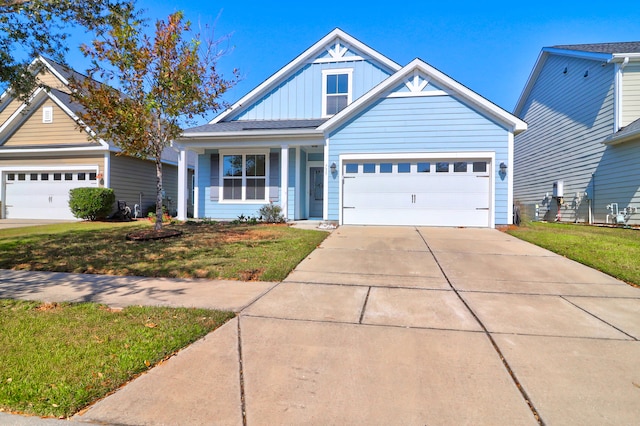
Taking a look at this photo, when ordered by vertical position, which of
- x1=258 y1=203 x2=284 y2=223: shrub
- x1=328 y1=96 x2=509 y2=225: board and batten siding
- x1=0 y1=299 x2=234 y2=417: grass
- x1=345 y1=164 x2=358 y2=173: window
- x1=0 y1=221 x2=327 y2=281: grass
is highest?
x1=328 y1=96 x2=509 y2=225: board and batten siding

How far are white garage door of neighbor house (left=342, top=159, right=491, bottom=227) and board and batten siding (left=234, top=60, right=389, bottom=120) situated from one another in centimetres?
424

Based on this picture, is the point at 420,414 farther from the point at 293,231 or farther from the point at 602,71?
the point at 602,71

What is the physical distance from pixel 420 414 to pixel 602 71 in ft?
52.5

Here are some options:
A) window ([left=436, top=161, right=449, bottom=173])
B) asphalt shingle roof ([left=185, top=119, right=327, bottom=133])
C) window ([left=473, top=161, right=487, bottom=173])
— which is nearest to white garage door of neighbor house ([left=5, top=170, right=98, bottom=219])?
asphalt shingle roof ([left=185, top=119, right=327, bottom=133])

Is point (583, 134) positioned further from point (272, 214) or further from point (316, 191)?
point (272, 214)

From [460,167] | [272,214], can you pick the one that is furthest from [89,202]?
[460,167]

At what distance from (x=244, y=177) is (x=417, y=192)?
21.7 ft

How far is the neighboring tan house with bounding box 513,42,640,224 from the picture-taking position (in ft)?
38.9

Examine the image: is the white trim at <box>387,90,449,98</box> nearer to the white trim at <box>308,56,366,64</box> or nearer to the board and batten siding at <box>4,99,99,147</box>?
the white trim at <box>308,56,366,64</box>

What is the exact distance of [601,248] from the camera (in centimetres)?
732

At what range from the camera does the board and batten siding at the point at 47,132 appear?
15508 mm

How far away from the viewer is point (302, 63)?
575 inches

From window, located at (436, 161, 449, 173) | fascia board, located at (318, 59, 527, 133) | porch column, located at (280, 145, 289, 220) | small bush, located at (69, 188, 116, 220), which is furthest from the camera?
small bush, located at (69, 188, 116, 220)

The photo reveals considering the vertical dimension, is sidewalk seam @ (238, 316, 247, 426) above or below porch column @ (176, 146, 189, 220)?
below
